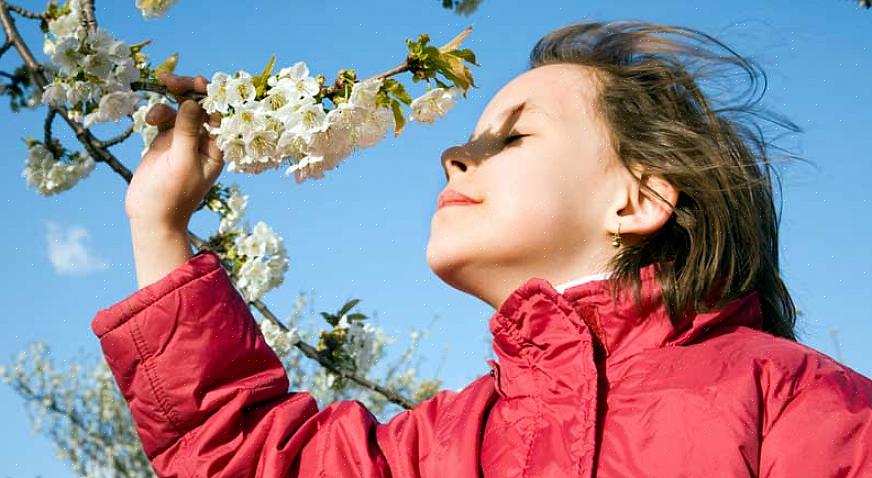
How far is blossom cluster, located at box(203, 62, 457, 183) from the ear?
367 millimetres

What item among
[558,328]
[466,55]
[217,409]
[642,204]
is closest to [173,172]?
[217,409]

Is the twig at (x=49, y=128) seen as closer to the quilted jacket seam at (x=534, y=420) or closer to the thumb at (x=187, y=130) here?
the thumb at (x=187, y=130)

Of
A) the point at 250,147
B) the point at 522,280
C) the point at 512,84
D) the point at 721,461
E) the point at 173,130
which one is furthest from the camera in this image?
the point at 512,84

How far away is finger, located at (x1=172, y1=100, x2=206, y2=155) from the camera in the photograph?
1.56 metres

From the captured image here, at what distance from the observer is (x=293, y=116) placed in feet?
4.67

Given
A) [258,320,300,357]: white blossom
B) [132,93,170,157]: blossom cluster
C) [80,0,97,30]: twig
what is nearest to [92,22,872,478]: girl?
[80,0,97,30]: twig

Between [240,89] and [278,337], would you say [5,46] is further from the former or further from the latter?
[278,337]

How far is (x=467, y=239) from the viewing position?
4.94 feet

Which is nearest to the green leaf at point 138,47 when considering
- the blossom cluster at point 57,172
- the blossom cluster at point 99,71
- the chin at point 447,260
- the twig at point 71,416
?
the blossom cluster at point 99,71

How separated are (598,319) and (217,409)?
0.64 metres

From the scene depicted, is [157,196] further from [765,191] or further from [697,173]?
[765,191]

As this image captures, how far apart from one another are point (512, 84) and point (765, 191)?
20.9 inches

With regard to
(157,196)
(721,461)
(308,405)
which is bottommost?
(721,461)

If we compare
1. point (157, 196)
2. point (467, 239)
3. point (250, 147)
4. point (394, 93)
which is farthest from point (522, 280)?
point (157, 196)
